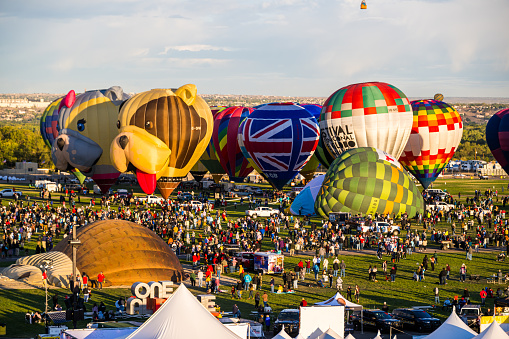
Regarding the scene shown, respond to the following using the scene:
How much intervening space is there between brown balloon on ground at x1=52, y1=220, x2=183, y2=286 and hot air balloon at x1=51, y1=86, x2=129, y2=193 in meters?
28.3

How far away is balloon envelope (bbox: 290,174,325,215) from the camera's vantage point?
183ft

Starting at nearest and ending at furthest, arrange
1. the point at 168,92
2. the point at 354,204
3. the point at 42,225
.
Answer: the point at 42,225, the point at 354,204, the point at 168,92

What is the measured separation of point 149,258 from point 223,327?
14316 millimetres

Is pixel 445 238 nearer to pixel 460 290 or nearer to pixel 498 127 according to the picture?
pixel 460 290

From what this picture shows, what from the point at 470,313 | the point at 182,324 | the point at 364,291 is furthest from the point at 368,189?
the point at 182,324

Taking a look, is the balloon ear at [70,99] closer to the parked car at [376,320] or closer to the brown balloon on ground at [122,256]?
the brown balloon on ground at [122,256]

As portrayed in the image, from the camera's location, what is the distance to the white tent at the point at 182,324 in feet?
66.1

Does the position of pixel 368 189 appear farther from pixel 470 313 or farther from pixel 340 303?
pixel 340 303

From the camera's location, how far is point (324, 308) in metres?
23.7

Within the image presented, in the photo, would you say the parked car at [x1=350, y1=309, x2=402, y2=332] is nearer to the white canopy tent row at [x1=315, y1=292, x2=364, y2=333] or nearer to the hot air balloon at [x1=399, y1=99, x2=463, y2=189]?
the white canopy tent row at [x1=315, y1=292, x2=364, y2=333]

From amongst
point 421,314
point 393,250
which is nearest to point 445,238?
point 393,250

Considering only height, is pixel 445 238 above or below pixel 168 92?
below

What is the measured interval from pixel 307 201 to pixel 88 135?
1805cm

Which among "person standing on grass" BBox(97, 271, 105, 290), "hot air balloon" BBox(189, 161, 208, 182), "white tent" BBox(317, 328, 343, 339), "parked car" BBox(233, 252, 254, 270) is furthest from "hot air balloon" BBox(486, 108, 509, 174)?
"white tent" BBox(317, 328, 343, 339)
